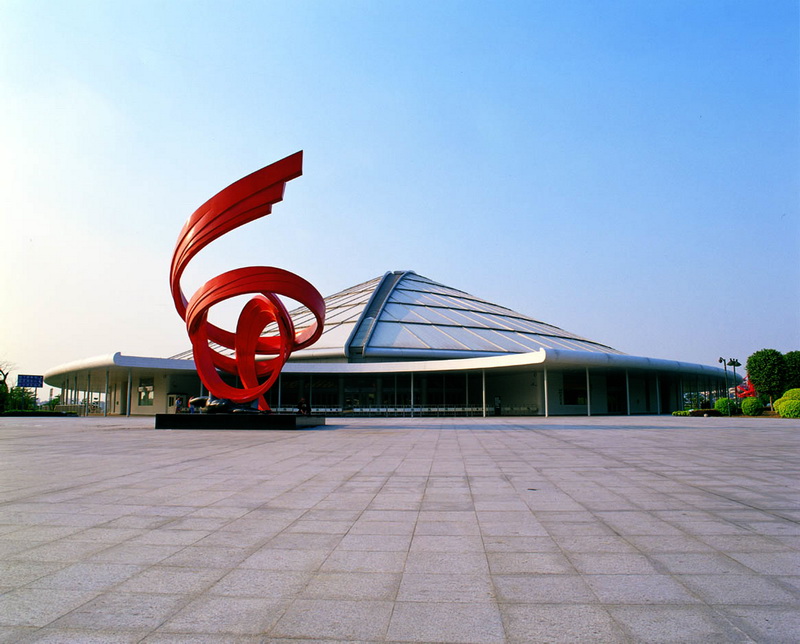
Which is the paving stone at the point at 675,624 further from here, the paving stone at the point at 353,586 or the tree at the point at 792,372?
the tree at the point at 792,372

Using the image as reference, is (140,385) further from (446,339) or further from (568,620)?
(568,620)

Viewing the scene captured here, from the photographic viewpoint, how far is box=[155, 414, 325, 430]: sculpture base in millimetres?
21969

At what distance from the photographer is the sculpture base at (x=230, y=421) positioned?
865 inches

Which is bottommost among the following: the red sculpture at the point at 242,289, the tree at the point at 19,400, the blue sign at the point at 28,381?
the tree at the point at 19,400

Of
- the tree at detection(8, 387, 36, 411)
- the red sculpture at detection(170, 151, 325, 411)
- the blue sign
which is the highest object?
the red sculpture at detection(170, 151, 325, 411)

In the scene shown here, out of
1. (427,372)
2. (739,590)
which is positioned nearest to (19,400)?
(427,372)

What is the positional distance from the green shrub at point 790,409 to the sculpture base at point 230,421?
28.3 meters

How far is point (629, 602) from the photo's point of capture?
3.72 m

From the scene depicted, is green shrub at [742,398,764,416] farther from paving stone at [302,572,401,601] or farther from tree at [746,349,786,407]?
paving stone at [302,572,401,601]

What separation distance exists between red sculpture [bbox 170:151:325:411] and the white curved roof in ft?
45.3

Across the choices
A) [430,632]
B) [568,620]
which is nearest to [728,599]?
[568,620]

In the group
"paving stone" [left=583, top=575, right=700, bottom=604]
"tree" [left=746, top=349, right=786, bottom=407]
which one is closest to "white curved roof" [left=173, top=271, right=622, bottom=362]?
"tree" [left=746, top=349, right=786, bottom=407]

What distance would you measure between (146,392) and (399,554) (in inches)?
1870

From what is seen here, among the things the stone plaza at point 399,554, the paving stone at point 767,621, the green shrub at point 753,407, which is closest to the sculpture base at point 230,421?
the stone plaza at point 399,554
